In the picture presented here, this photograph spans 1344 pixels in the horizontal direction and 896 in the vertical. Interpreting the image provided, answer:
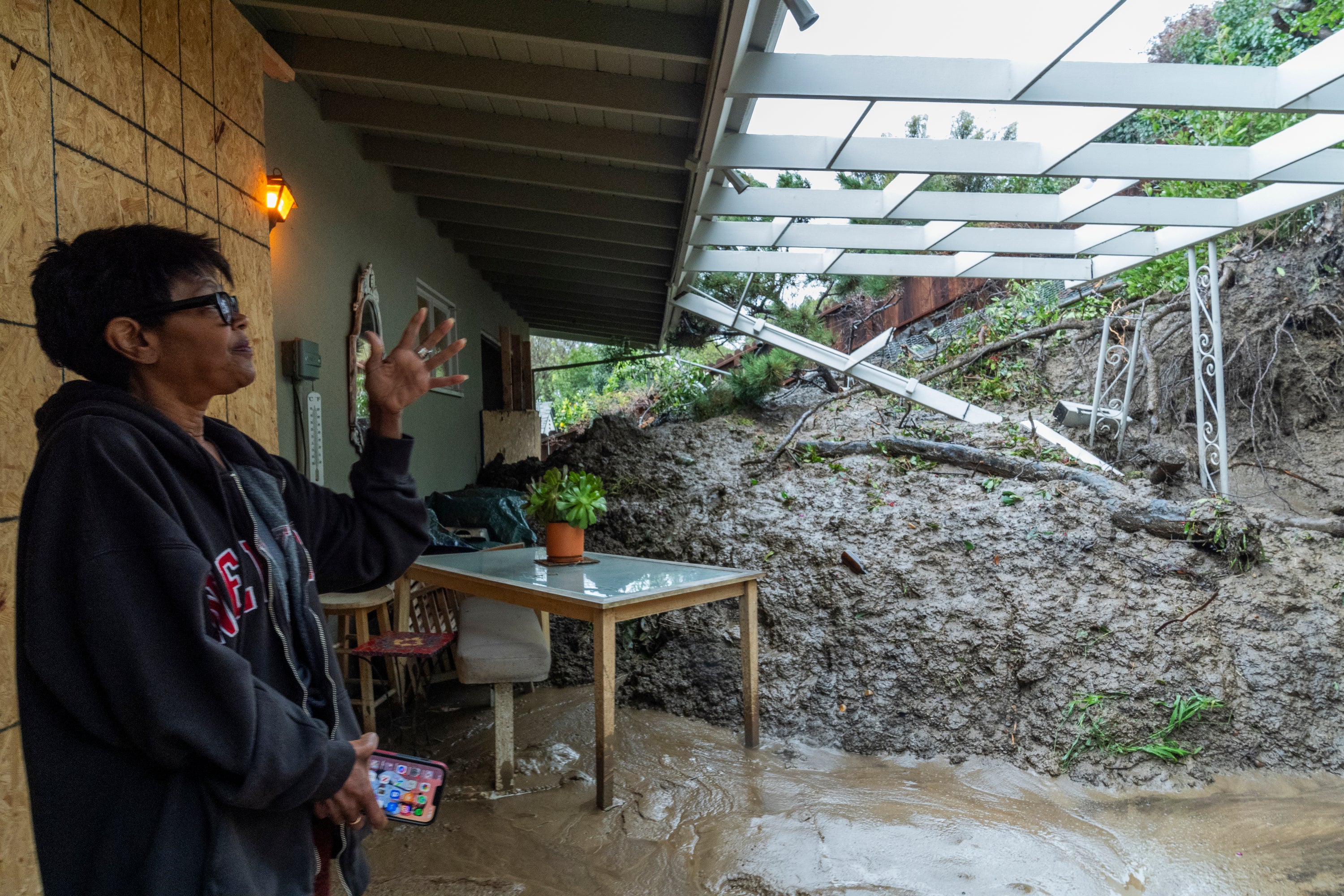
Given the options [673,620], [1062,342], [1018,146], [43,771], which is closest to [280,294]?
[673,620]

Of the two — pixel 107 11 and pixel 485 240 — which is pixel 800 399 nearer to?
pixel 485 240

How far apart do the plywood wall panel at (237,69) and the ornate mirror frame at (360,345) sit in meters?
1.63

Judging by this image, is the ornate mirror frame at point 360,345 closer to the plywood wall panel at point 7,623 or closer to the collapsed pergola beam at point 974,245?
the collapsed pergola beam at point 974,245

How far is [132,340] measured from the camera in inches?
43.1

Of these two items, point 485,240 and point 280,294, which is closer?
point 280,294

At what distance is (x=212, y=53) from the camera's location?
2641 millimetres

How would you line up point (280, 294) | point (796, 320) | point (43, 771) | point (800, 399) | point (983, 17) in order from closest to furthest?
point (43, 771) < point (983, 17) < point (280, 294) < point (800, 399) < point (796, 320)

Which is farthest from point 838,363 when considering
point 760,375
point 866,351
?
point 760,375

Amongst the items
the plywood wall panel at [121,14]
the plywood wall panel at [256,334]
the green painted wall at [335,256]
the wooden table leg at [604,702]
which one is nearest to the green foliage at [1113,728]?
the wooden table leg at [604,702]

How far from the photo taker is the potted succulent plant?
11.7ft

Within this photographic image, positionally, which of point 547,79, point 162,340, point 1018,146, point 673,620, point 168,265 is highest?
point 547,79

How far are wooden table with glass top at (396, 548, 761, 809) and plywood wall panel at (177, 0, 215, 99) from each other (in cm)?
206

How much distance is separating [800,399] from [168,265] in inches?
348

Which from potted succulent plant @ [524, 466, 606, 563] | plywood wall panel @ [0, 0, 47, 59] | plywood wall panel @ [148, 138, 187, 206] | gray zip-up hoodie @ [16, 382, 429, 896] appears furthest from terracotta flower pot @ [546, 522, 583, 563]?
gray zip-up hoodie @ [16, 382, 429, 896]
